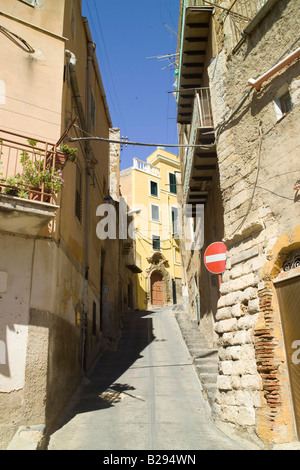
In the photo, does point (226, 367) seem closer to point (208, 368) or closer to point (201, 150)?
point (208, 368)

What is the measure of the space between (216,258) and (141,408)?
11.0 feet

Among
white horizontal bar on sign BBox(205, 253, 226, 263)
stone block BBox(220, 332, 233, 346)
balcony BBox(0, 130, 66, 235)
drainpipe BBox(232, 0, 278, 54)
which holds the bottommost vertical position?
stone block BBox(220, 332, 233, 346)

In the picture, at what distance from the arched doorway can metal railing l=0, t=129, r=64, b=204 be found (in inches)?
1103

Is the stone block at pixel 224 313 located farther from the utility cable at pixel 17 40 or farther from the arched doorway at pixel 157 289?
the arched doorway at pixel 157 289

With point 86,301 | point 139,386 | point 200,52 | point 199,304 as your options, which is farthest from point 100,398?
point 200,52

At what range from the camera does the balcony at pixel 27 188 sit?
228 inches

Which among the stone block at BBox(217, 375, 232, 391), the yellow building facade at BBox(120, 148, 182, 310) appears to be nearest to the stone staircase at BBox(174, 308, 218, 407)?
the stone block at BBox(217, 375, 232, 391)

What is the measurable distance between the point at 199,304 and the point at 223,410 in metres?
8.68

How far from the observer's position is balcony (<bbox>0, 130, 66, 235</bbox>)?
5789 millimetres

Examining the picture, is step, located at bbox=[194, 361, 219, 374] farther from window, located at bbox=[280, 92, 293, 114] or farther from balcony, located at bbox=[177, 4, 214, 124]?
balcony, located at bbox=[177, 4, 214, 124]

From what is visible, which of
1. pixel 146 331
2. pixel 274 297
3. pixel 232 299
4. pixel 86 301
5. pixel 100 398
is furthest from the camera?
pixel 146 331

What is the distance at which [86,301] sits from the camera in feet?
32.2

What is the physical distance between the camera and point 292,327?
5191mm

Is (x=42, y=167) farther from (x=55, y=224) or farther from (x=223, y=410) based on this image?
(x=223, y=410)
